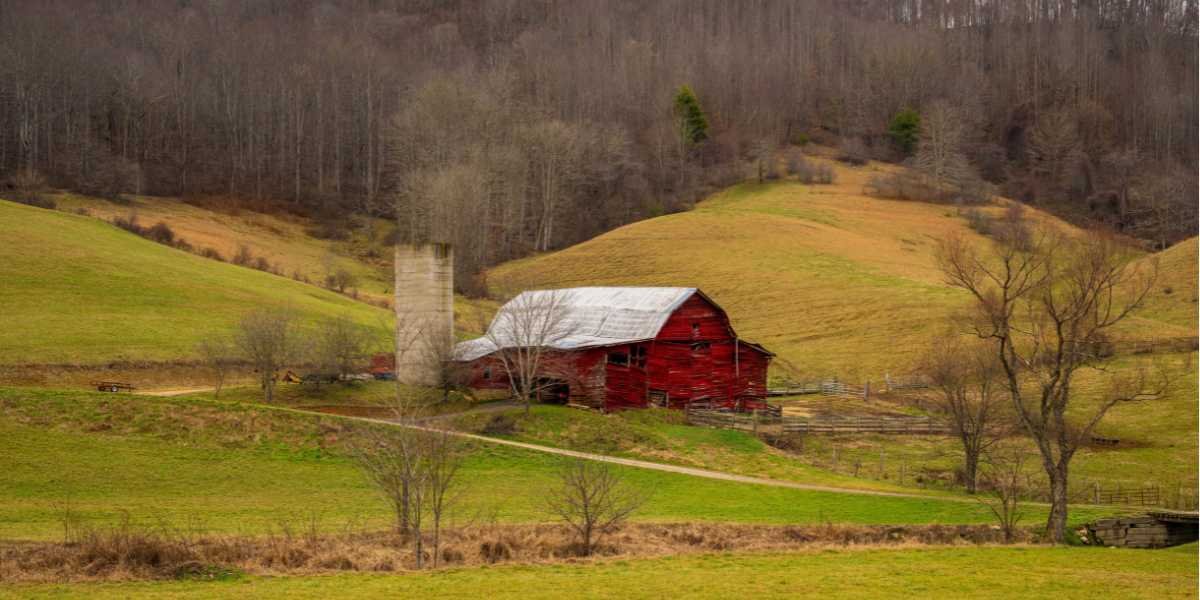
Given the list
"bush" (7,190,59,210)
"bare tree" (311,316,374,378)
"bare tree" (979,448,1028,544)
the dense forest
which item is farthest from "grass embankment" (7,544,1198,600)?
"bush" (7,190,59,210)

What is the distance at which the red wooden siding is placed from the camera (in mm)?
50375

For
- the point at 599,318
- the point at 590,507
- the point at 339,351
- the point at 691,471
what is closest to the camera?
the point at 590,507

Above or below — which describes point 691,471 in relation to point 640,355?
below

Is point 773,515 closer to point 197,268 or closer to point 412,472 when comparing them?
point 412,472

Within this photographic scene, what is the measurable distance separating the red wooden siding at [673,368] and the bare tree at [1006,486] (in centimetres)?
1319

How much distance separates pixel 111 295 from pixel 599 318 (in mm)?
25971

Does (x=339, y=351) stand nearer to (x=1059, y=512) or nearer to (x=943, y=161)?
(x=1059, y=512)

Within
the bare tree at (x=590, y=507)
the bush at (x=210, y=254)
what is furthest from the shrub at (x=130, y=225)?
the bare tree at (x=590, y=507)

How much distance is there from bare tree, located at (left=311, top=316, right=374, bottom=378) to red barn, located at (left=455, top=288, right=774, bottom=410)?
4.99m

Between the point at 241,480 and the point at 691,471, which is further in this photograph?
the point at 691,471

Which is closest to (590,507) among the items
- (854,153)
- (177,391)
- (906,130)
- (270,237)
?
(177,391)

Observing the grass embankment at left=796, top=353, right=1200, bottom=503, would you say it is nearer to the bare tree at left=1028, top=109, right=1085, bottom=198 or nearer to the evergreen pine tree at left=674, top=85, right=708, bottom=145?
the evergreen pine tree at left=674, top=85, right=708, bottom=145

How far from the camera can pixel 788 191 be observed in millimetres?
116938

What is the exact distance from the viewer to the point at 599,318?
179 feet
